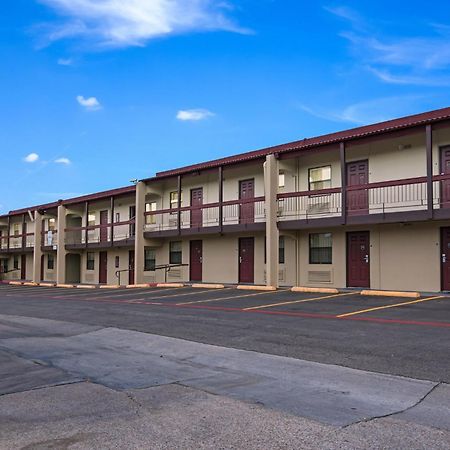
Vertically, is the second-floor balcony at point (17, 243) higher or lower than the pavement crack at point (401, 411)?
higher

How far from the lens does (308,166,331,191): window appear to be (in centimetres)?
2086

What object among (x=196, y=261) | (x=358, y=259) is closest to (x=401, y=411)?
(x=358, y=259)

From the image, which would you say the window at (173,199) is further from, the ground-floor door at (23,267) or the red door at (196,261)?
the ground-floor door at (23,267)

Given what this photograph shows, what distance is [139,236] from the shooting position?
2766cm

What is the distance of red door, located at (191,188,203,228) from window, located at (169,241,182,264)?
8.28ft

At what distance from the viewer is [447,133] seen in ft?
56.4

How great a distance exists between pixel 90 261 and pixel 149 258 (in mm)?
7739

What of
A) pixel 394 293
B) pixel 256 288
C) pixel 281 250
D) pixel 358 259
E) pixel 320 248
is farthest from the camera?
pixel 281 250

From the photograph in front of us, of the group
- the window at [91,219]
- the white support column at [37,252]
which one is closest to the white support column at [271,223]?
the window at [91,219]

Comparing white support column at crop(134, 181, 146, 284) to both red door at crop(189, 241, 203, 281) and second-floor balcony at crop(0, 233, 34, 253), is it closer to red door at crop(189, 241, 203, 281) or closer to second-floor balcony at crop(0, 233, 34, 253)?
red door at crop(189, 241, 203, 281)

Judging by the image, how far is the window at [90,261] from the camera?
35250 mm

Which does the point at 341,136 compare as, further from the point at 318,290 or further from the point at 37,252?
the point at 37,252

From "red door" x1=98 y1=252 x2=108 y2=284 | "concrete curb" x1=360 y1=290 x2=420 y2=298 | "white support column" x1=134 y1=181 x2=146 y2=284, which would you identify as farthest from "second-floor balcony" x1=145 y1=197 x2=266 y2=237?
"red door" x1=98 y1=252 x2=108 y2=284

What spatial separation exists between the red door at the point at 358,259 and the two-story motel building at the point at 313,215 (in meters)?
0.04
